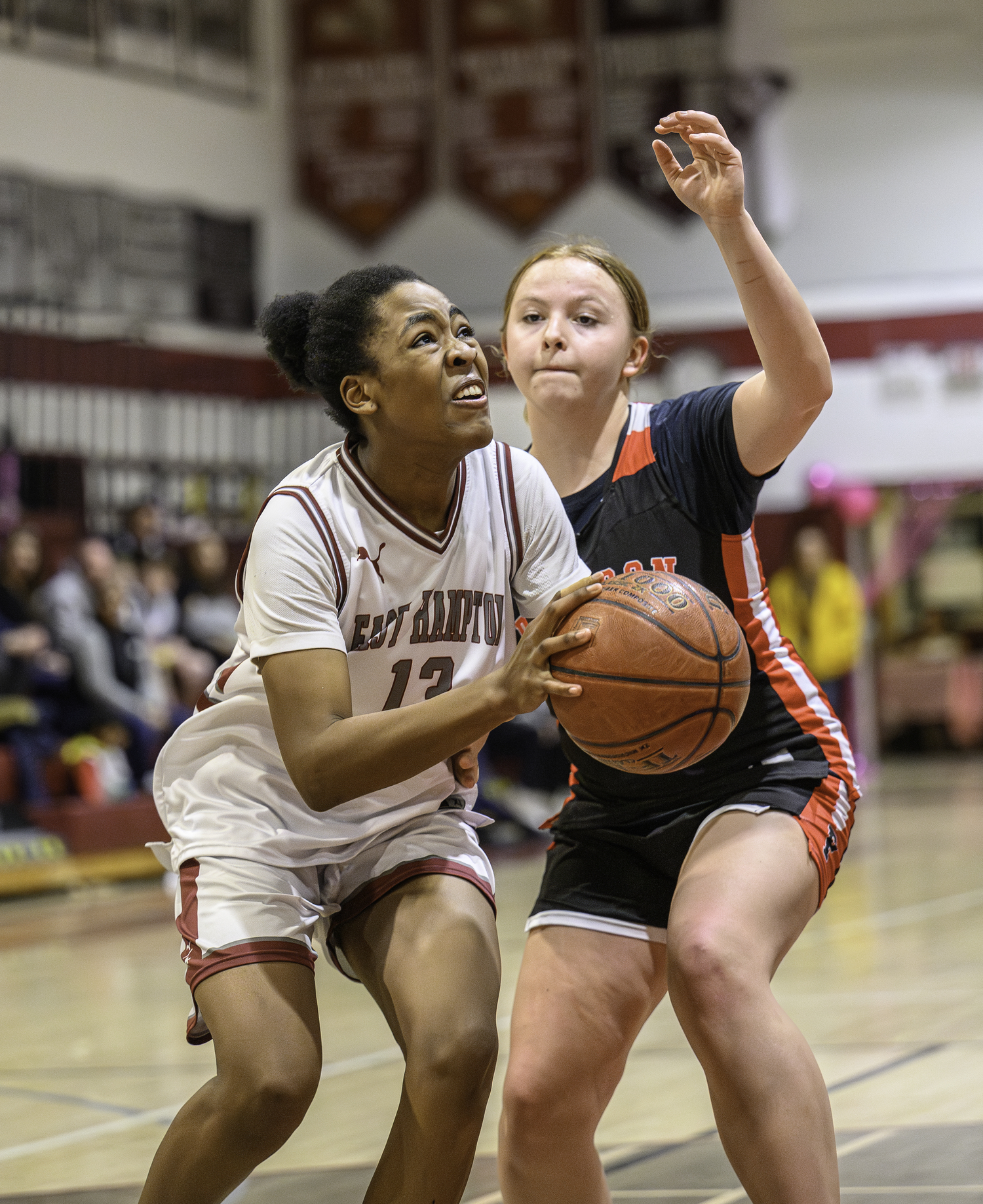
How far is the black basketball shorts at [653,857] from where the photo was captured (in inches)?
94.0

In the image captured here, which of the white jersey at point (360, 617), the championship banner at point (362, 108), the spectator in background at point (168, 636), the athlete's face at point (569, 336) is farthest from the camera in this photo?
the championship banner at point (362, 108)

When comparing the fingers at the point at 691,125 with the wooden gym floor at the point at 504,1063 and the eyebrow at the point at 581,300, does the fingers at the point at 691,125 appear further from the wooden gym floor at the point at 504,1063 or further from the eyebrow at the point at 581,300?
the wooden gym floor at the point at 504,1063

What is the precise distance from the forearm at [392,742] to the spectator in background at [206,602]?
724 cm

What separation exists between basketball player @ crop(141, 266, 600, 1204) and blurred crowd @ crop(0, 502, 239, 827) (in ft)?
18.7

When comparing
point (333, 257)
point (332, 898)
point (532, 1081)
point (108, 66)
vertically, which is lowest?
point (532, 1081)

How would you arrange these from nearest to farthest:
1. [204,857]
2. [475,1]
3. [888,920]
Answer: [204,857], [888,920], [475,1]

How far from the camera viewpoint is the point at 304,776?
2043 mm

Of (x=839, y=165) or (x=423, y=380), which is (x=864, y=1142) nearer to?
(x=423, y=380)

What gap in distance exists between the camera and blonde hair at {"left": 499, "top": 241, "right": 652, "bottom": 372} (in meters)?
2.69

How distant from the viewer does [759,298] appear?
7.47 feet

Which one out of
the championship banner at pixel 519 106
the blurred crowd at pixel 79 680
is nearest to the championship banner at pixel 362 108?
the championship banner at pixel 519 106

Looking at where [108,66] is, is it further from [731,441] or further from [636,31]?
[731,441]

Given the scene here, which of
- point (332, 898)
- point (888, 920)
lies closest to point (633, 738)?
point (332, 898)

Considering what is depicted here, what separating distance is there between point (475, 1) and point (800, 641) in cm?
661
